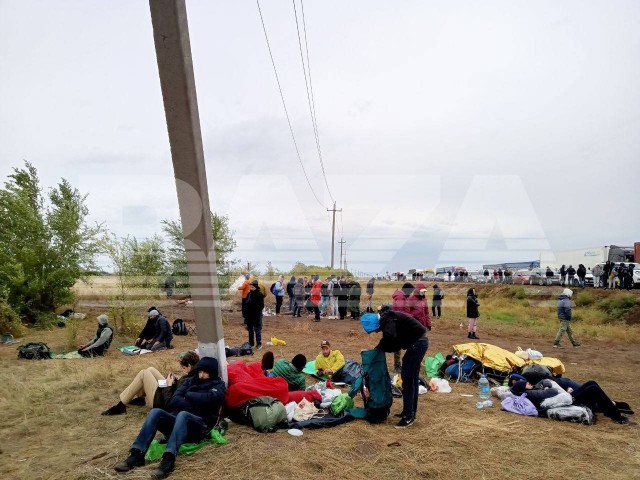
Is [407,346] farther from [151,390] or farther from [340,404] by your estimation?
[151,390]

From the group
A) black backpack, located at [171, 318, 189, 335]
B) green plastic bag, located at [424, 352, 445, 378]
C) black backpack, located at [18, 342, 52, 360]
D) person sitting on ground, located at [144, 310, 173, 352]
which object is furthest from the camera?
black backpack, located at [171, 318, 189, 335]

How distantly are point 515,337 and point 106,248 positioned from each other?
1509 centimetres

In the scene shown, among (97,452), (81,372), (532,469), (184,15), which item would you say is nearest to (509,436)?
(532,469)

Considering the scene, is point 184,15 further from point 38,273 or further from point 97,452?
point 38,273

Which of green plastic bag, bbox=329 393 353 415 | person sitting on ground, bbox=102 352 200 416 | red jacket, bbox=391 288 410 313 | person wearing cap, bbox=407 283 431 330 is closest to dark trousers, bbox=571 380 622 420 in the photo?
green plastic bag, bbox=329 393 353 415

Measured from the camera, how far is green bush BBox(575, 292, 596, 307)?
27.2 meters

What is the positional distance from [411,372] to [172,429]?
3226 mm

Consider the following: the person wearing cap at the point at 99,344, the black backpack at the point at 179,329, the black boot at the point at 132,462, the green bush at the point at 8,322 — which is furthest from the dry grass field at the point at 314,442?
the black backpack at the point at 179,329

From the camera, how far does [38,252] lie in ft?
52.0

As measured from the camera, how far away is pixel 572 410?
6.51 m

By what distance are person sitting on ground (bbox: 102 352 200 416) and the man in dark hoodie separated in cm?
43

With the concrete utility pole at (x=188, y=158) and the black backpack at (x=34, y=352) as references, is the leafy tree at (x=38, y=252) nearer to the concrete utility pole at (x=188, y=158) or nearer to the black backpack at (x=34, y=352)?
the black backpack at (x=34, y=352)

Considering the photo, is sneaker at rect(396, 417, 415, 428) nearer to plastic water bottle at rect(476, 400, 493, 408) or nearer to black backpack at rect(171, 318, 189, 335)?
plastic water bottle at rect(476, 400, 493, 408)

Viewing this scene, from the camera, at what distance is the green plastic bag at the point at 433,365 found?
9617 millimetres
